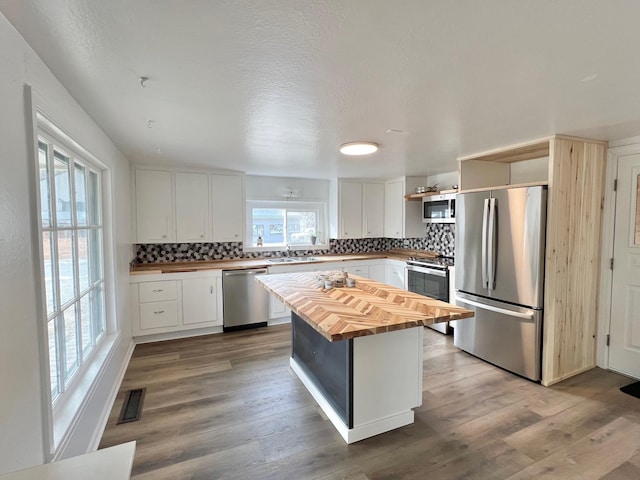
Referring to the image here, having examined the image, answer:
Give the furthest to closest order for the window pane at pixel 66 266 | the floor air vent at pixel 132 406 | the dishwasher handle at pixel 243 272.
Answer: the dishwasher handle at pixel 243 272, the floor air vent at pixel 132 406, the window pane at pixel 66 266

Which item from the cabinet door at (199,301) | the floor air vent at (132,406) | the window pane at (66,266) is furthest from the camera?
the cabinet door at (199,301)

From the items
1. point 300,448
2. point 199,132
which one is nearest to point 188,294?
point 199,132

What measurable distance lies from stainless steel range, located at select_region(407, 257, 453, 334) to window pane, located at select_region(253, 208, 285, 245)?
6.90 feet

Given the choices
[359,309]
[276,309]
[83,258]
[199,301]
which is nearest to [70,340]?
[83,258]

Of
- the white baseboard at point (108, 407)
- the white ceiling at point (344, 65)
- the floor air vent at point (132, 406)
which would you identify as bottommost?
the floor air vent at point (132, 406)

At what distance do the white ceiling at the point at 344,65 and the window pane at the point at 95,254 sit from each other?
33.9 inches

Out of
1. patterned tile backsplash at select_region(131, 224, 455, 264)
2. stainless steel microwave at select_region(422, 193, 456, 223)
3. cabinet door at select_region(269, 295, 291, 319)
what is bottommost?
cabinet door at select_region(269, 295, 291, 319)

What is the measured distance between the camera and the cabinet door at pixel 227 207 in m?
4.38

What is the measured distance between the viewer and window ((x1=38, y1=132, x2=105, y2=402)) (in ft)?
5.34

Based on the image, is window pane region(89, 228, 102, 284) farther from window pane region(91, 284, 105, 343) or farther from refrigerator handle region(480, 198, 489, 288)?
refrigerator handle region(480, 198, 489, 288)

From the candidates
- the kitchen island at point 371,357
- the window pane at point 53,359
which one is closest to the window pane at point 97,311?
the window pane at point 53,359

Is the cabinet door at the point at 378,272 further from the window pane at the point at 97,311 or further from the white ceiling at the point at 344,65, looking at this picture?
the window pane at the point at 97,311

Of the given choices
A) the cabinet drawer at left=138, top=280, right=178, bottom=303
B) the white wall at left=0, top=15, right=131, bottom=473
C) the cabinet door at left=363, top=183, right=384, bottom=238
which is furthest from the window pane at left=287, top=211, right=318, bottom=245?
the white wall at left=0, top=15, right=131, bottom=473

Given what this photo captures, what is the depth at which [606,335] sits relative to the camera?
10.1 ft
